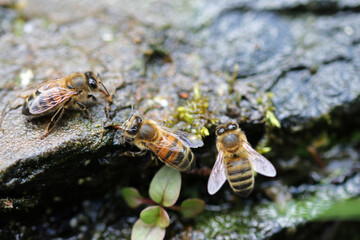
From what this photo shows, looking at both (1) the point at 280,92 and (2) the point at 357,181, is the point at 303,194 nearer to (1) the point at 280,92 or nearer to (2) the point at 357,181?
(2) the point at 357,181

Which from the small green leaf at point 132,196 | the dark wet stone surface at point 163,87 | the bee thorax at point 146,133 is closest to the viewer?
the bee thorax at point 146,133

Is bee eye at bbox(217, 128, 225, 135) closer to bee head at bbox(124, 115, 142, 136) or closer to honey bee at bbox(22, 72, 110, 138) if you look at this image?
bee head at bbox(124, 115, 142, 136)

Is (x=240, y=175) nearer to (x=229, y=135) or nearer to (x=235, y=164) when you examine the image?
(x=235, y=164)

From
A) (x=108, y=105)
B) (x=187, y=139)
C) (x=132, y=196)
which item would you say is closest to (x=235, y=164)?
(x=187, y=139)

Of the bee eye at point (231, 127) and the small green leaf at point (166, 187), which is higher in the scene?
the bee eye at point (231, 127)

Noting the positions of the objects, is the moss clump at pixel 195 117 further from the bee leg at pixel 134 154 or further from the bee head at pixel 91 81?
the bee head at pixel 91 81

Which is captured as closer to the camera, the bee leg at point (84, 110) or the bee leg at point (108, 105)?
the bee leg at point (84, 110)

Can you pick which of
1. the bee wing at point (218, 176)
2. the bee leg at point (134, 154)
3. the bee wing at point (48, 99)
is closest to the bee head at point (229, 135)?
the bee wing at point (218, 176)

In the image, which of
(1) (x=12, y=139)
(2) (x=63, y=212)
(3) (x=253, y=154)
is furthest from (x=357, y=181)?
(1) (x=12, y=139)
